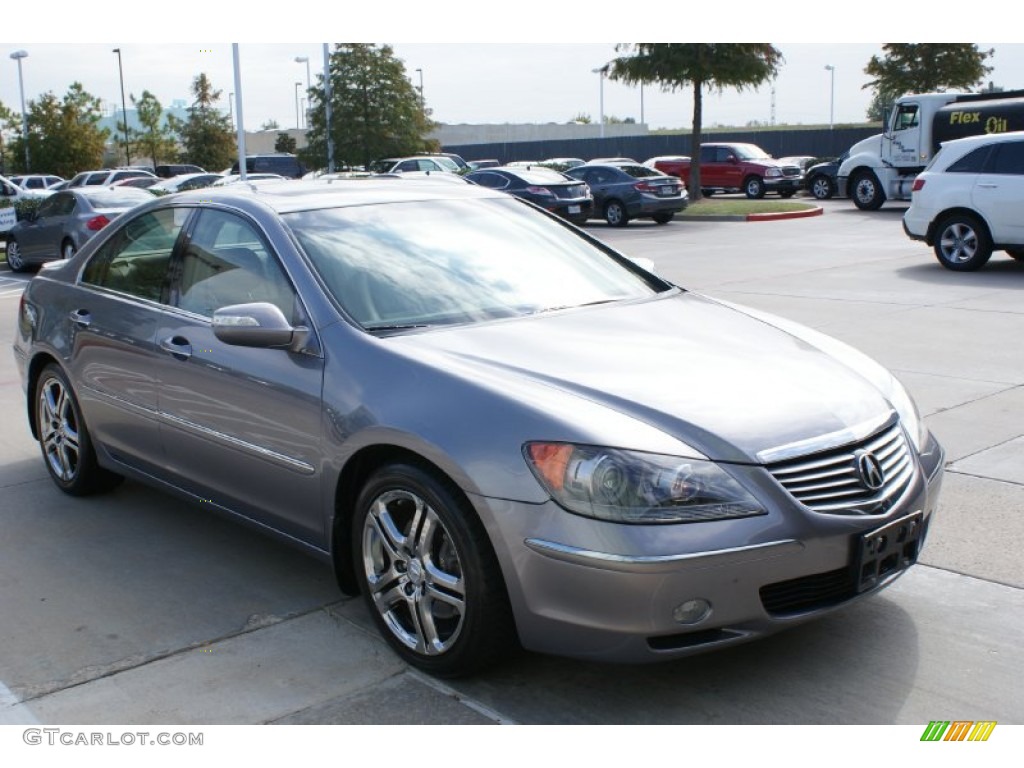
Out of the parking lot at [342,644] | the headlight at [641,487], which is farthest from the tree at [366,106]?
the headlight at [641,487]

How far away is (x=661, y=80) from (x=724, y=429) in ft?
95.2

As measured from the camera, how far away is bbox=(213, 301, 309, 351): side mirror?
4207mm

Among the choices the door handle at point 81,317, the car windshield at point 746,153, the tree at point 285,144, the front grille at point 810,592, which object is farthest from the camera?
the tree at point 285,144

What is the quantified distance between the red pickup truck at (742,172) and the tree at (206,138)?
2946 centimetres

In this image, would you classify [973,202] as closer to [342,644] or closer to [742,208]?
[342,644]

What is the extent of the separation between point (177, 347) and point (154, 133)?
60.1 m

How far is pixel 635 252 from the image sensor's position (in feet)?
64.4

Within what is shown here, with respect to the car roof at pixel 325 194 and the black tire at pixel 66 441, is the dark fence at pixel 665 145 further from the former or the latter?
the black tire at pixel 66 441

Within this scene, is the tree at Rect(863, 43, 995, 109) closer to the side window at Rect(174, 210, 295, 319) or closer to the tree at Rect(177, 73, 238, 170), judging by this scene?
the tree at Rect(177, 73, 238, 170)

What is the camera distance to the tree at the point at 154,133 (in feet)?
198

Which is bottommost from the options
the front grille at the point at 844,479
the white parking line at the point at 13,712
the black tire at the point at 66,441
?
the white parking line at the point at 13,712

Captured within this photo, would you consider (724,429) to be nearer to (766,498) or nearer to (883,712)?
(766,498)

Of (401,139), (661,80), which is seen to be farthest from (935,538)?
(401,139)

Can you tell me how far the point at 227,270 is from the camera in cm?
488
